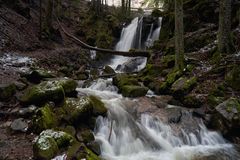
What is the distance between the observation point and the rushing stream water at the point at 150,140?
6820 mm

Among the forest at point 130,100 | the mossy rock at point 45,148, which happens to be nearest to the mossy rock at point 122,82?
the forest at point 130,100

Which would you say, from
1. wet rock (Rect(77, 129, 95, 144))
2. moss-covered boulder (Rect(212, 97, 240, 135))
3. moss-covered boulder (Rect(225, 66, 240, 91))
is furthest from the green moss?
moss-covered boulder (Rect(225, 66, 240, 91))

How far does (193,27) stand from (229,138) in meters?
9.86

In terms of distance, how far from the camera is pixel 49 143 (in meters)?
5.34

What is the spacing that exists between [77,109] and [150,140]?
7.38 ft

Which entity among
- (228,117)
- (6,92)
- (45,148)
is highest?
(6,92)

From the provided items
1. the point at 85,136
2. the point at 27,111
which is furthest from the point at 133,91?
the point at 27,111

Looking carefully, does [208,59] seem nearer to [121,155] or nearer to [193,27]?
[193,27]

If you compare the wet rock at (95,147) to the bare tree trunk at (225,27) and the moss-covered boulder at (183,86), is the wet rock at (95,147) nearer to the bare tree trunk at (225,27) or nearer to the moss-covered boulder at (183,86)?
the moss-covered boulder at (183,86)

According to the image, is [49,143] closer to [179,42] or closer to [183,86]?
[183,86]

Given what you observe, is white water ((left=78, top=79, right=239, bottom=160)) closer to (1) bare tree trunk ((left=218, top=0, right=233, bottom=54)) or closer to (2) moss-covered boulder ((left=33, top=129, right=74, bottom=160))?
(2) moss-covered boulder ((left=33, top=129, right=74, bottom=160))

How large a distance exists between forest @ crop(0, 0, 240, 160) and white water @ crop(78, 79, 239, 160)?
0.03 meters

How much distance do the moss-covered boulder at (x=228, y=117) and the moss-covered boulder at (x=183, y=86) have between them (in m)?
1.62

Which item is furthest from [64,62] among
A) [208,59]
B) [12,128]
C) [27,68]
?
[12,128]
